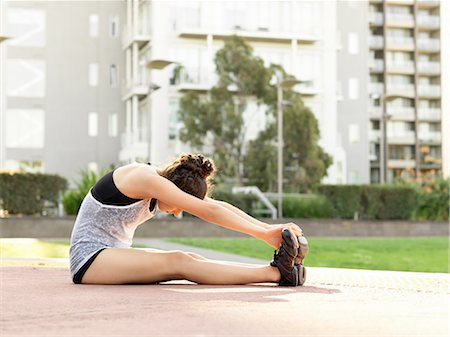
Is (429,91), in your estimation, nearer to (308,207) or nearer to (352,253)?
(308,207)

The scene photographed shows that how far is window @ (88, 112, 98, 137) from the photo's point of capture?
44.0 meters

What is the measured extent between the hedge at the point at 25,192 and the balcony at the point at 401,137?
4598 centimetres

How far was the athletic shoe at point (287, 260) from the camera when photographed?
6281 mm

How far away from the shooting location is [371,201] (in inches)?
1153

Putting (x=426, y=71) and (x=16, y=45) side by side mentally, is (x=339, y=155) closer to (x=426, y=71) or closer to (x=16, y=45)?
(x=16, y=45)

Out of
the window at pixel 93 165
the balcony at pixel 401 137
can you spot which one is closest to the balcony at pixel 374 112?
the balcony at pixel 401 137

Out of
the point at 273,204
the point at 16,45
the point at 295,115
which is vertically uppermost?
the point at 16,45

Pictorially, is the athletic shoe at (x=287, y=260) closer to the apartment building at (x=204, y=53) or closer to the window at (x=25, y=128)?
the apartment building at (x=204, y=53)

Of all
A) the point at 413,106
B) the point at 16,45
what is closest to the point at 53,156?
the point at 16,45

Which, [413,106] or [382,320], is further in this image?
[413,106]

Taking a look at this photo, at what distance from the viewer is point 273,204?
2962 centimetres

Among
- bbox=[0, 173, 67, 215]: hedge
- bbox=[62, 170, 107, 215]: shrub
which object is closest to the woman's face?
A: bbox=[0, 173, 67, 215]: hedge

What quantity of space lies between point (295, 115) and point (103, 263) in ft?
98.1

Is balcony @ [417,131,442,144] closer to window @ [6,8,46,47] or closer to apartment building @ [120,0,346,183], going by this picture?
apartment building @ [120,0,346,183]
